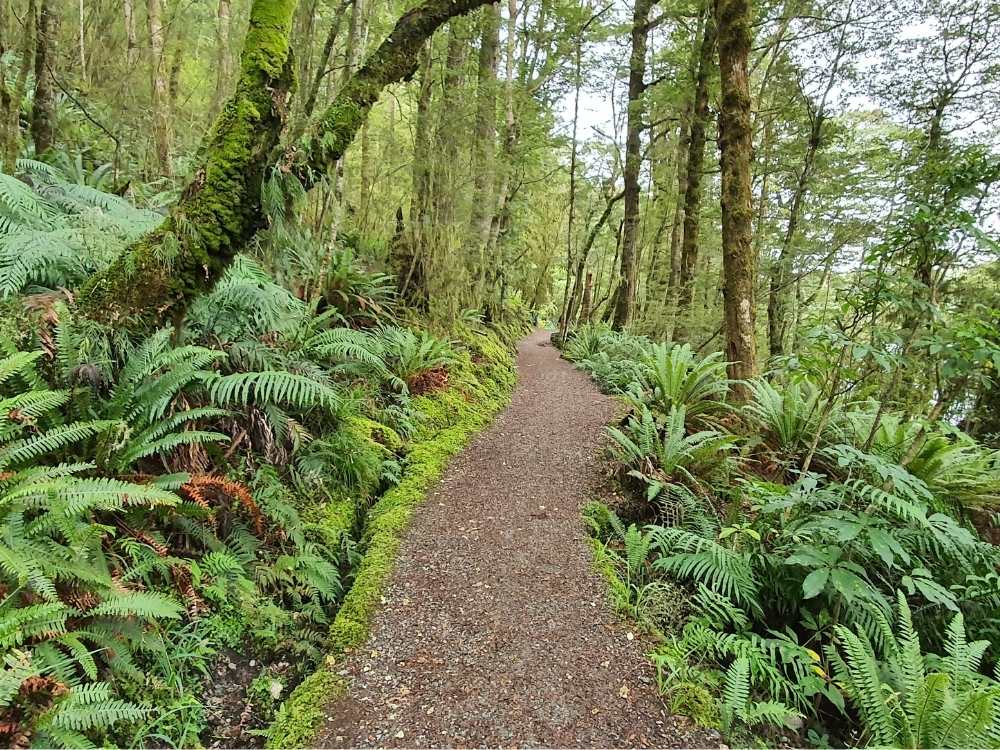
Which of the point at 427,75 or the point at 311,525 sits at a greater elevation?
the point at 427,75

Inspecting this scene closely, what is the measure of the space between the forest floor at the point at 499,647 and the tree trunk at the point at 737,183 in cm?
246

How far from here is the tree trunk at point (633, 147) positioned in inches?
414

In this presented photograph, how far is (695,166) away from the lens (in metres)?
9.55

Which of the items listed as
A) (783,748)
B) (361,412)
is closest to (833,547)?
(783,748)

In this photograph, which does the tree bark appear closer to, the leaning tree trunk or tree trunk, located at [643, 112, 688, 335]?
the leaning tree trunk

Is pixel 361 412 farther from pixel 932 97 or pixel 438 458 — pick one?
pixel 932 97

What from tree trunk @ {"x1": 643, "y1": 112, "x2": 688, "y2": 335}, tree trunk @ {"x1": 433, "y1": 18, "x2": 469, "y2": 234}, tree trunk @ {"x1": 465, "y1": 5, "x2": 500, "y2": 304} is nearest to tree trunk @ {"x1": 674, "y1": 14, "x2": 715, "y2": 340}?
tree trunk @ {"x1": 643, "y1": 112, "x2": 688, "y2": 335}

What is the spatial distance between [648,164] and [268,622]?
16.6m

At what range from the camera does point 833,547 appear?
2.96m

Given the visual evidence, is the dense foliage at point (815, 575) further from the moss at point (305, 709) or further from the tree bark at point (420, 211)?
the tree bark at point (420, 211)

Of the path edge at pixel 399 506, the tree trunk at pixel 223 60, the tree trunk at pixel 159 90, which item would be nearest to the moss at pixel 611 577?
the path edge at pixel 399 506

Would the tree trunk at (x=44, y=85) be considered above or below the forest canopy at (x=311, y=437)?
above

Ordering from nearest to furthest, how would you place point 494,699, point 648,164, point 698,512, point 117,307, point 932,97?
point 494,699 → point 117,307 → point 698,512 → point 932,97 → point 648,164

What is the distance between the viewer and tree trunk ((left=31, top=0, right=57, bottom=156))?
12.9 ft
